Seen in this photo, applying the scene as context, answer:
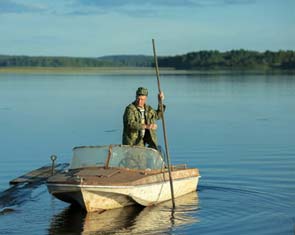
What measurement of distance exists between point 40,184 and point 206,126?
14557mm

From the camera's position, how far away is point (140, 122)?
47.8 feet

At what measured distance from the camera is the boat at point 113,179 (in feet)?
43.0

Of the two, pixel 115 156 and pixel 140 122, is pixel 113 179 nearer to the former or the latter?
pixel 115 156

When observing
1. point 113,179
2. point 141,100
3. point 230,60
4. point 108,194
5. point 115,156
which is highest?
point 141,100

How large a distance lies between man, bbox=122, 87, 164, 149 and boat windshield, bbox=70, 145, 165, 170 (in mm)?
602

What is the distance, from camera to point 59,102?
157 ft

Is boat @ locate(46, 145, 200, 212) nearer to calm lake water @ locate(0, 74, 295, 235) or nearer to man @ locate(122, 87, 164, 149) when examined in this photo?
calm lake water @ locate(0, 74, 295, 235)

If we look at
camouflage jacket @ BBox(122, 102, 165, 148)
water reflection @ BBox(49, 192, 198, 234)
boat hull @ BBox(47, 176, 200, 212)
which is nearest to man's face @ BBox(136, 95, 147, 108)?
camouflage jacket @ BBox(122, 102, 165, 148)

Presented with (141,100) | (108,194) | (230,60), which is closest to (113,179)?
(108,194)

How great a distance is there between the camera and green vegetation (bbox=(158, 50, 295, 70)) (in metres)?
164

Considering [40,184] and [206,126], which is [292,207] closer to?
[40,184]

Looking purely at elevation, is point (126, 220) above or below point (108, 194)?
below

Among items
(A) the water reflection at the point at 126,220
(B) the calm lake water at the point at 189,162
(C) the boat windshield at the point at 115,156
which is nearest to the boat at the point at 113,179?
(C) the boat windshield at the point at 115,156

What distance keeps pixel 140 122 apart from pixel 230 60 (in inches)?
6430
